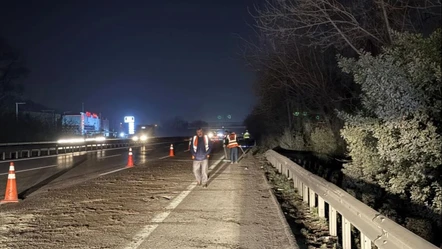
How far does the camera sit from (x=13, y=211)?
880cm

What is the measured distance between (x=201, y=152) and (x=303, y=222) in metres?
4.57

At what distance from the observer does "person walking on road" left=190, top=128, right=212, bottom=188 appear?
12.0 metres

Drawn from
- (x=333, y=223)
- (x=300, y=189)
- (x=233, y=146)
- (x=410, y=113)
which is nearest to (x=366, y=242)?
(x=333, y=223)

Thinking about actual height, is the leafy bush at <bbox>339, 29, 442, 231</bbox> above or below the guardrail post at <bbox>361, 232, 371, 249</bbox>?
Result: above

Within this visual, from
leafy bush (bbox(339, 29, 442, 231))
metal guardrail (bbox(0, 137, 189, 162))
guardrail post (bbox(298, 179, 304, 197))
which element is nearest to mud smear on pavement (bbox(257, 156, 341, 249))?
guardrail post (bbox(298, 179, 304, 197))

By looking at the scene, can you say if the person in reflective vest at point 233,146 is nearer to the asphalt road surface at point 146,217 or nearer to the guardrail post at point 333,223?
the asphalt road surface at point 146,217

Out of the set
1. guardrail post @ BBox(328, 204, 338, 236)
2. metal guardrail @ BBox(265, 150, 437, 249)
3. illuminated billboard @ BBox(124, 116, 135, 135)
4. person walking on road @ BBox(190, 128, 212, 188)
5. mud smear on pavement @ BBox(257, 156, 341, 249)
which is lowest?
mud smear on pavement @ BBox(257, 156, 341, 249)

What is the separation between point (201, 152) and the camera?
12.0m

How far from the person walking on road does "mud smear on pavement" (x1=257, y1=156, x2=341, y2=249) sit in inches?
84.4

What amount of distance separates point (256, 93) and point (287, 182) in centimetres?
1662

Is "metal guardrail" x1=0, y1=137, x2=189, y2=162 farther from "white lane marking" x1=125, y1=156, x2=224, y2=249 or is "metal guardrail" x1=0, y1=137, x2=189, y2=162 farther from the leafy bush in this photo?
the leafy bush

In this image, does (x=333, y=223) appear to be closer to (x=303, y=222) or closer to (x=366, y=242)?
(x=303, y=222)

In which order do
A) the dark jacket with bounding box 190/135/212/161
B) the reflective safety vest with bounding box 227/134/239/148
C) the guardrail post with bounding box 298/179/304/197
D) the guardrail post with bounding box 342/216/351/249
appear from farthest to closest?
the reflective safety vest with bounding box 227/134/239/148 < the dark jacket with bounding box 190/135/212/161 < the guardrail post with bounding box 298/179/304/197 < the guardrail post with bounding box 342/216/351/249

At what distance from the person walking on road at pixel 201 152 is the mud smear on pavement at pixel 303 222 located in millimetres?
2144
